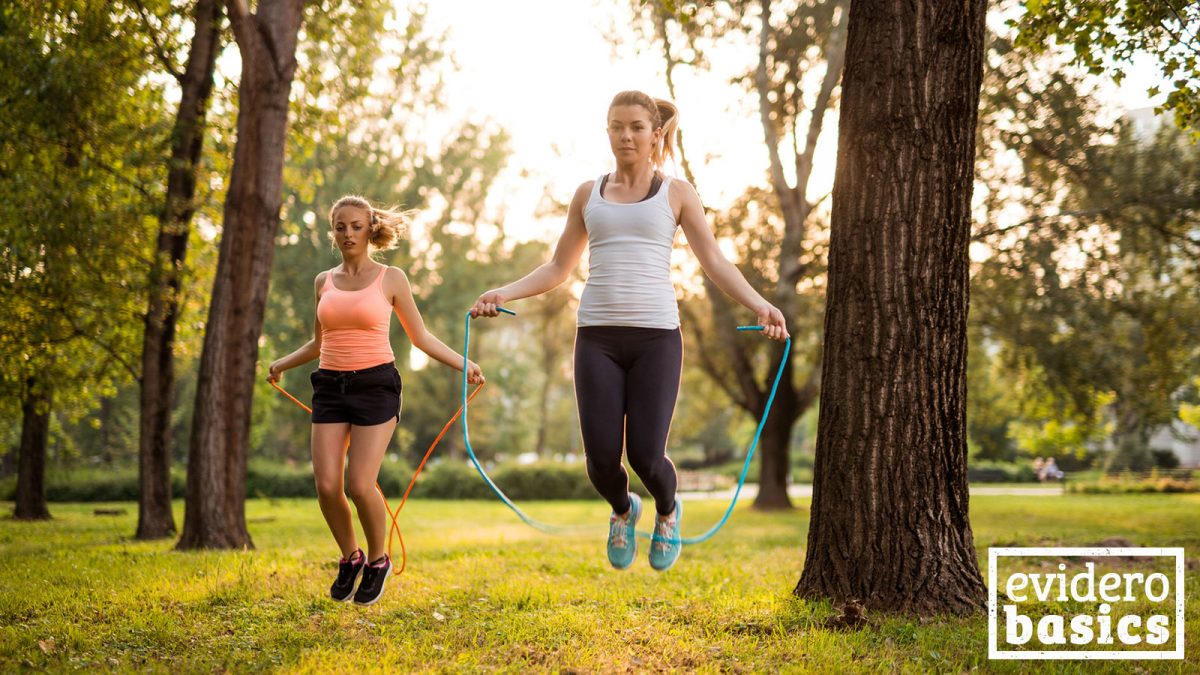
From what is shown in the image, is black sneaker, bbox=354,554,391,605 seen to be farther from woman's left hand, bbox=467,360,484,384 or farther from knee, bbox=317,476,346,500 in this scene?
woman's left hand, bbox=467,360,484,384

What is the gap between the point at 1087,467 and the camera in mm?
55469

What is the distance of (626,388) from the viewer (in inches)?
217

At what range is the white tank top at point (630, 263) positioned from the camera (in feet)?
17.6

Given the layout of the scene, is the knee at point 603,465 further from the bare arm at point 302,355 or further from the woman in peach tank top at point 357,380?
the bare arm at point 302,355

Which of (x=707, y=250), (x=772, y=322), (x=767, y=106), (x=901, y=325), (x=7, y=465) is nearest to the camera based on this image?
(x=772, y=322)

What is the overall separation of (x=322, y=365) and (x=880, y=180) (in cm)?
376

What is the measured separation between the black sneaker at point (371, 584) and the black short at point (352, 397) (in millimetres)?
964

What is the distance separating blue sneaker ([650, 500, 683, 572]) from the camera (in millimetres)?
5934

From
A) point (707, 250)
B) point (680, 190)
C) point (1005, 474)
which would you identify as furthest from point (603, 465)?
point (1005, 474)

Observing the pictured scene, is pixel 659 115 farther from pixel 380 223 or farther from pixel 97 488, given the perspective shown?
pixel 97 488

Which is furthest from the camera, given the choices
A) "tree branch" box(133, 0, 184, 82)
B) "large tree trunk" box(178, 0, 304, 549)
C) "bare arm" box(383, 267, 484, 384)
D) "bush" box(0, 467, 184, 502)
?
"bush" box(0, 467, 184, 502)

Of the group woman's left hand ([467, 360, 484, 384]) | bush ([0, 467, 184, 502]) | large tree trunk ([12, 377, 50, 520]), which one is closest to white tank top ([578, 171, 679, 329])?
woman's left hand ([467, 360, 484, 384])

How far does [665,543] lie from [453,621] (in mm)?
1433

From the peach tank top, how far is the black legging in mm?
1205
